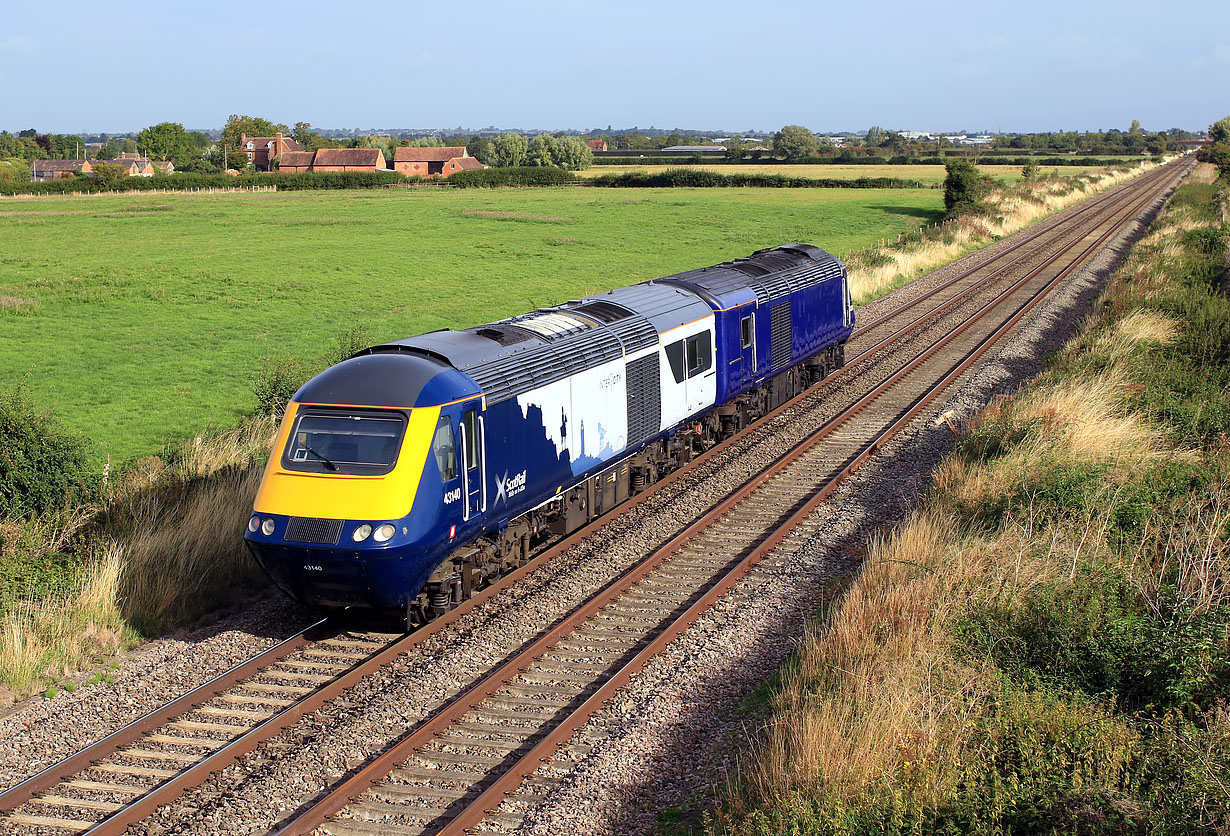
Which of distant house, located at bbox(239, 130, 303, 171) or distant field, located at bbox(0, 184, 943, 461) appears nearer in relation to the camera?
distant field, located at bbox(0, 184, 943, 461)

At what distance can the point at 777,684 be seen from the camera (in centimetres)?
1006

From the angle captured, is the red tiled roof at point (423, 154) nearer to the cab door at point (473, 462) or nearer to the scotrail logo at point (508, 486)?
the scotrail logo at point (508, 486)

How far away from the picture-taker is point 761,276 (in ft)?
70.3

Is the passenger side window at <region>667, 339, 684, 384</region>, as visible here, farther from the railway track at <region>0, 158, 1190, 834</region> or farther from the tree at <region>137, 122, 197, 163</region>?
the tree at <region>137, 122, 197, 163</region>

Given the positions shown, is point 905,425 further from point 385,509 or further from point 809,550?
point 385,509

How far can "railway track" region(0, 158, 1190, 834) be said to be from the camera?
27.1ft

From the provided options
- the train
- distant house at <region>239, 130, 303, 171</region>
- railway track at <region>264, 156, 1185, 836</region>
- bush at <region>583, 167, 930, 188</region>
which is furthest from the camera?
distant house at <region>239, 130, 303, 171</region>

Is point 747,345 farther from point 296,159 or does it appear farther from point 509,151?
point 296,159

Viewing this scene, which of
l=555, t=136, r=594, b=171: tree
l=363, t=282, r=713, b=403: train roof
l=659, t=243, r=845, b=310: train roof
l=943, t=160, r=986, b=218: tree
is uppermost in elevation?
l=555, t=136, r=594, b=171: tree

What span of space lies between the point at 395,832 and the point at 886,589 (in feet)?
18.5

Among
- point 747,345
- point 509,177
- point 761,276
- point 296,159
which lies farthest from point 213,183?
point 747,345

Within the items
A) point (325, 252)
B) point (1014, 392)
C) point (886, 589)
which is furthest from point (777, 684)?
point (325, 252)

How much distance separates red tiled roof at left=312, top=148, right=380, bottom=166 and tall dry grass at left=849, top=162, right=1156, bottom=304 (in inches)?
3278

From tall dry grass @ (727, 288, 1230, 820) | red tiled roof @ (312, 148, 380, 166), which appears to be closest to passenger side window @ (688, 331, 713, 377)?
tall dry grass @ (727, 288, 1230, 820)
